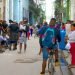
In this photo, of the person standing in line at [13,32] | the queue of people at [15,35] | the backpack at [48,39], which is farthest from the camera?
the person standing in line at [13,32]

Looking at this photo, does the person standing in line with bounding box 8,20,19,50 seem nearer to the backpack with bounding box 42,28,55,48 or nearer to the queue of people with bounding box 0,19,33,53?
the queue of people with bounding box 0,19,33,53

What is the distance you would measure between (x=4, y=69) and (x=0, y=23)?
12399mm

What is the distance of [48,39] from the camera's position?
11641 millimetres

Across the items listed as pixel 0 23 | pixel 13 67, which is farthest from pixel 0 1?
pixel 13 67

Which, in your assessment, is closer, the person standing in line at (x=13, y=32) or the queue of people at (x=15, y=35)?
the queue of people at (x=15, y=35)

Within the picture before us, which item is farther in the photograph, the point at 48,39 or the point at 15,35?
the point at 15,35

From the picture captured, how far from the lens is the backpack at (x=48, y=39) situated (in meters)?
11.6

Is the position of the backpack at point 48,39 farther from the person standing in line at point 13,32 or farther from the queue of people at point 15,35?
the person standing in line at point 13,32

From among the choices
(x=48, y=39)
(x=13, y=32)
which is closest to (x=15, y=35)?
(x=13, y=32)

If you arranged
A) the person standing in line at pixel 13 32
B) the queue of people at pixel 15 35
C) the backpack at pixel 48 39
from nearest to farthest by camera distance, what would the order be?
the backpack at pixel 48 39
the queue of people at pixel 15 35
the person standing in line at pixel 13 32

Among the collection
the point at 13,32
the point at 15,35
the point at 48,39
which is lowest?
the point at 15,35

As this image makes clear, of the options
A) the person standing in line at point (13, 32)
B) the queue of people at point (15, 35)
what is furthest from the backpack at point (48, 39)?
the person standing in line at point (13, 32)

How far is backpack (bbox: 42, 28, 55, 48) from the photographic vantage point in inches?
456

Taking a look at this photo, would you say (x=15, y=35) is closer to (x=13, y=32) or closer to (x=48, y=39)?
(x=13, y=32)
